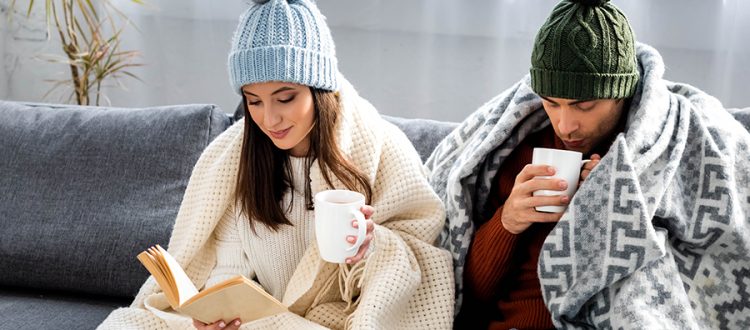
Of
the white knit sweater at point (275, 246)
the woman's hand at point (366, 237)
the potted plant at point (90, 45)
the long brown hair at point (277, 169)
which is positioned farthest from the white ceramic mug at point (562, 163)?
the potted plant at point (90, 45)

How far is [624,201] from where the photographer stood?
1.51 metres

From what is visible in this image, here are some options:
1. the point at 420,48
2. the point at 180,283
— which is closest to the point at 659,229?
the point at 180,283

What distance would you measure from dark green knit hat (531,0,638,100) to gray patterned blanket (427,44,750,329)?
0.09 m

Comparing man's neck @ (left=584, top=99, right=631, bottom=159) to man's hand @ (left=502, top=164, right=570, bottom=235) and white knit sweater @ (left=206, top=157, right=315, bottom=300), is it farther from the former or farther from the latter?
white knit sweater @ (left=206, top=157, right=315, bottom=300)

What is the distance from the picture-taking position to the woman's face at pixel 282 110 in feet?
5.44

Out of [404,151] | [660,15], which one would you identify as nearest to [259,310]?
[404,151]

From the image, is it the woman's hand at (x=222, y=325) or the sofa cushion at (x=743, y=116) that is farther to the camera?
the sofa cushion at (x=743, y=116)

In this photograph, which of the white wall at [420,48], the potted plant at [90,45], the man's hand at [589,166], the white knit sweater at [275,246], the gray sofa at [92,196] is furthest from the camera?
the potted plant at [90,45]

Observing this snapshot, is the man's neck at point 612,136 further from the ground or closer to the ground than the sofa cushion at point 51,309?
further from the ground

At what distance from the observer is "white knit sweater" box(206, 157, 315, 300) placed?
1817 mm

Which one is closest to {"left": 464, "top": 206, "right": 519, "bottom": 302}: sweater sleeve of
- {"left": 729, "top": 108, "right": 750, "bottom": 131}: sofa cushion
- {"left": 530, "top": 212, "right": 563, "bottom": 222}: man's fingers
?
{"left": 530, "top": 212, "right": 563, "bottom": 222}: man's fingers

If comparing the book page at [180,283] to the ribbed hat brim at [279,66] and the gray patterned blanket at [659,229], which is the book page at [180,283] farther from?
the gray patterned blanket at [659,229]

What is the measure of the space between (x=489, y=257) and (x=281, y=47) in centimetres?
56

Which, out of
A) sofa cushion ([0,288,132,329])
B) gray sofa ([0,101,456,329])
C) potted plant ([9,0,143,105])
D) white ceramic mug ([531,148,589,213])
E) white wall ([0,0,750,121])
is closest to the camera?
white ceramic mug ([531,148,589,213])
